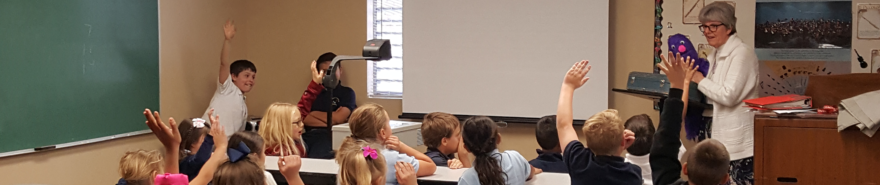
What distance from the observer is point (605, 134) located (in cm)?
223

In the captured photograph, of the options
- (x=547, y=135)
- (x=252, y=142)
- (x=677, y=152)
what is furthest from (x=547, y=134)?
(x=252, y=142)

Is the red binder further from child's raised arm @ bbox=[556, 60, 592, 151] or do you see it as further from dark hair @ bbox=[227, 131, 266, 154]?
dark hair @ bbox=[227, 131, 266, 154]

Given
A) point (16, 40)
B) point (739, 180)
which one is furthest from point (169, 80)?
point (739, 180)

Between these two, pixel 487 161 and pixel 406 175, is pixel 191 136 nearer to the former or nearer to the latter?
pixel 406 175

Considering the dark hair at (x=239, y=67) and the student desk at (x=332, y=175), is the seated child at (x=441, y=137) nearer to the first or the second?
the student desk at (x=332, y=175)

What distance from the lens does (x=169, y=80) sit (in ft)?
16.7

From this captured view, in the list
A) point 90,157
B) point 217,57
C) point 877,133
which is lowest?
point 90,157

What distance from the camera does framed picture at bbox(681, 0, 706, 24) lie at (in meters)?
4.39

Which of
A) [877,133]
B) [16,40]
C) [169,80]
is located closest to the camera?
[877,133]

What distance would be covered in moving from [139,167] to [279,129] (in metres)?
1.29

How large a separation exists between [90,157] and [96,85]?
17.6 inches

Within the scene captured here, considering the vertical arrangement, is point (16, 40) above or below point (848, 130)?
above

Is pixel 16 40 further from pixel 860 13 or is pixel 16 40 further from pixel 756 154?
pixel 860 13

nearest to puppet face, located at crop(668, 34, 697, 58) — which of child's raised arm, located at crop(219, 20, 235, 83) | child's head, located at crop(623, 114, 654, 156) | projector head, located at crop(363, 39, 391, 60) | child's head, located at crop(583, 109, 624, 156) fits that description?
child's head, located at crop(623, 114, 654, 156)
